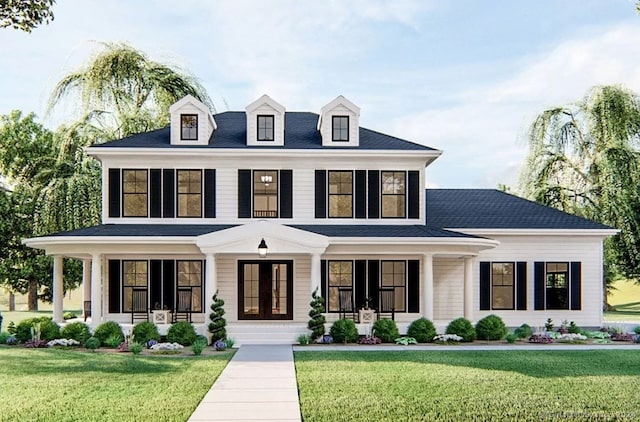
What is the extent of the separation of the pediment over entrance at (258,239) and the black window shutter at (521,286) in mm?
7288

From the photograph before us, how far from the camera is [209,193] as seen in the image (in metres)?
22.5

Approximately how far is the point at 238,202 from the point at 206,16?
6.07m

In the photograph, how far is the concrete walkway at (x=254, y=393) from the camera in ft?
32.8

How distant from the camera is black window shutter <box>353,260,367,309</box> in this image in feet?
73.0

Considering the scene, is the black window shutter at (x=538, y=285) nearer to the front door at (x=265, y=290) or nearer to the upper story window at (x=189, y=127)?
the front door at (x=265, y=290)

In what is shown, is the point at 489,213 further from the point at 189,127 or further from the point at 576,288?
the point at 189,127

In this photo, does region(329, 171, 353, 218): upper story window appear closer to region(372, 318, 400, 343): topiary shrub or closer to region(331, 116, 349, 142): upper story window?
region(331, 116, 349, 142): upper story window

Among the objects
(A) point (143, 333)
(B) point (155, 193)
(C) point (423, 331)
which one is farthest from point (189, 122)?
(C) point (423, 331)

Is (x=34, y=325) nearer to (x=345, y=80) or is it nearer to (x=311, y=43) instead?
(x=311, y=43)

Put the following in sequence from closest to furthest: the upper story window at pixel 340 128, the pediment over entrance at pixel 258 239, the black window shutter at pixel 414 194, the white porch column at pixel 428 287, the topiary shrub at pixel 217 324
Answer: the topiary shrub at pixel 217 324
the pediment over entrance at pixel 258 239
the white porch column at pixel 428 287
the black window shutter at pixel 414 194
the upper story window at pixel 340 128

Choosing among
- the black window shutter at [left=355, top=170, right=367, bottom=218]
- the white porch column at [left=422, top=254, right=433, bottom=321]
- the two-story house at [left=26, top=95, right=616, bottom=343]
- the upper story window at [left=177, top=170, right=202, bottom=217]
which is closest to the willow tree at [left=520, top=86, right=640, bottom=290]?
the two-story house at [left=26, top=95, right=616, bottom=343]

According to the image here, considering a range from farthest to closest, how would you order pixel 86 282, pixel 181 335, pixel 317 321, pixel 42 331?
pixel 86 282 → pixel 317 321 → pixel 181 335 → pixel 42 331

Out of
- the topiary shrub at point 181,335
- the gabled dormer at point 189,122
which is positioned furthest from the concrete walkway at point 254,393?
the gabled dormer at point 189,122

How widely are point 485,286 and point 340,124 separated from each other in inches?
285
